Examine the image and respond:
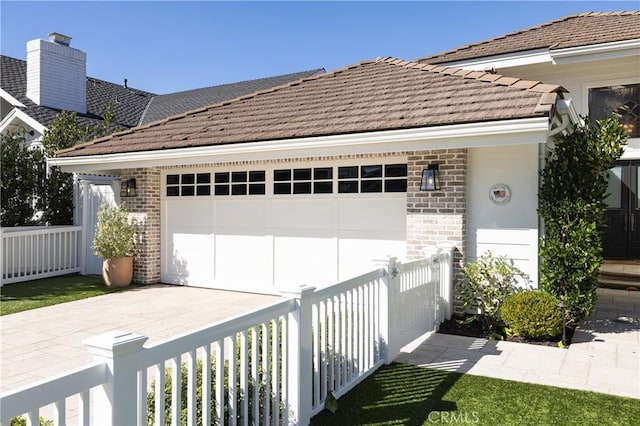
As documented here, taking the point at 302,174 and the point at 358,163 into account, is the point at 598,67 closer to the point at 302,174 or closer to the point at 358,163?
the point at 358,163

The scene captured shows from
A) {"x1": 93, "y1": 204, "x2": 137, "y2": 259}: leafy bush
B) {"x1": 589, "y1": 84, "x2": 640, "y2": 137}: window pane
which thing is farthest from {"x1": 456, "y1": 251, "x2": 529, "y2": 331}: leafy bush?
{"x1": 93, "y1": 204, "x2": 137, "y2": 259}: leafy bush

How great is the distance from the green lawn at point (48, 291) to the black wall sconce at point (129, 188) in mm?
1920

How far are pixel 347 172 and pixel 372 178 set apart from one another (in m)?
0.46

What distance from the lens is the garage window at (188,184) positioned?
9.30 metres

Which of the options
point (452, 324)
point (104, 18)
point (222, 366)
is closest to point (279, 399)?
point (222, 366)

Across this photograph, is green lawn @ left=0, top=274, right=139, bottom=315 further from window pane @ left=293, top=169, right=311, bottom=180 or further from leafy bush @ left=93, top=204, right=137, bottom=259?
window pane @ left=293, top=169, right=311, bottom=180

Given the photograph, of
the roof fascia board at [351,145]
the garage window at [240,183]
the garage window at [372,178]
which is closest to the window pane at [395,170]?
the garage window at [372,178]

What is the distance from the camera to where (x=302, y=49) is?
16062 mm

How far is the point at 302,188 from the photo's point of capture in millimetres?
8195

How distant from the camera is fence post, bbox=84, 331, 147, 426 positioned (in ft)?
6.54

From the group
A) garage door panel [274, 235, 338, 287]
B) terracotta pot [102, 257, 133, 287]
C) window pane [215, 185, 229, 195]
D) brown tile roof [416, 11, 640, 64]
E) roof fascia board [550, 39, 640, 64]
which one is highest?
brown tile roof [416, 11, 640, 64]

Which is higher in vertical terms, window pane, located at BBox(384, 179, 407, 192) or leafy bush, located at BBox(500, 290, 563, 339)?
window pane, located at BBox(384, 179, 407, 192)

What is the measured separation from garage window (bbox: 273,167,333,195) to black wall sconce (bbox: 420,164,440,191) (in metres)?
1.74

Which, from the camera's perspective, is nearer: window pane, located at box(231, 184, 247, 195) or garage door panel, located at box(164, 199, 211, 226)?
window pane, located at box(231, 184, 247, 195)
